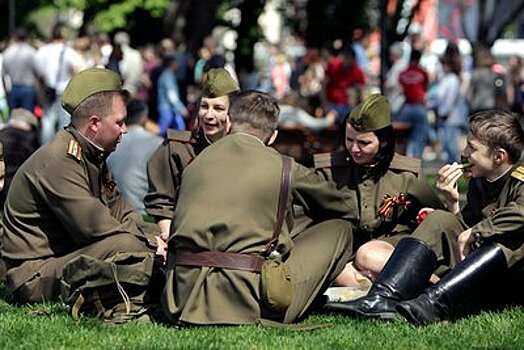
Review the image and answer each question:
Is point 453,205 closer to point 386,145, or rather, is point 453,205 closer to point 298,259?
point 386,145

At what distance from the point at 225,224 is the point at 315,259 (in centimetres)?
69

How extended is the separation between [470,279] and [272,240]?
111 cm

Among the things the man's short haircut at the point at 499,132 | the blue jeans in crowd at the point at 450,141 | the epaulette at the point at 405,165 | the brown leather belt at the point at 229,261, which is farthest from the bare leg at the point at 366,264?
the blue jeans in crowd at the point at 450,141

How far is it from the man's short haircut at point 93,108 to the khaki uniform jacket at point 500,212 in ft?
7.27

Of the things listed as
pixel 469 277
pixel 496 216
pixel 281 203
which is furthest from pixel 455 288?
pixel 281 203

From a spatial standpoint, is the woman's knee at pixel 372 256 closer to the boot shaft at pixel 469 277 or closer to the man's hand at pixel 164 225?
the boot shaft at pixel 469 277

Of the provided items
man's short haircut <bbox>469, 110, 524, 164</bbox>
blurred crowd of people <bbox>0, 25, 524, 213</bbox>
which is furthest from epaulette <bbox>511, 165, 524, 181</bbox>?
blurred crowd of people <bbox>0, 25, 524, 213</bbox>

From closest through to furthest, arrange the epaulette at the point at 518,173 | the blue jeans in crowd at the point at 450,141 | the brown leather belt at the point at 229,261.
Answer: the brown leather belt at the point at 229,261, the epaulette at the point at 518,173, the blue jeans in crowd at the point at 450,141

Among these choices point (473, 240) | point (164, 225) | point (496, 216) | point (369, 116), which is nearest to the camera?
point (496, 216)

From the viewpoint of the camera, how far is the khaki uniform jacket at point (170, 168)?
340 inches

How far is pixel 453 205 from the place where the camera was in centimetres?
794

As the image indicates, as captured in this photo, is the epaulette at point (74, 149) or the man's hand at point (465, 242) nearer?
the man's hand at point (465, 242)

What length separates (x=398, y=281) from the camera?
23.6 ft

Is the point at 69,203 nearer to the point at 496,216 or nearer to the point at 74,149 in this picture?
the point at 74,149
